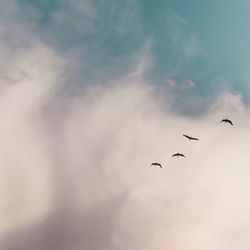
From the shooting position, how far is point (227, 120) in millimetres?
147750

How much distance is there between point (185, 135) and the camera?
160 metres

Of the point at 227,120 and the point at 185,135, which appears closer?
the point at 227,120

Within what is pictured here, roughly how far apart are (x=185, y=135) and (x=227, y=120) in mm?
23599
